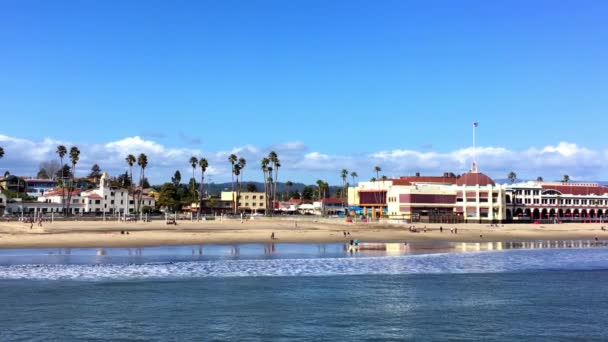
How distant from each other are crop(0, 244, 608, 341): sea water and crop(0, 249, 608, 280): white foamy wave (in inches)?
3.3

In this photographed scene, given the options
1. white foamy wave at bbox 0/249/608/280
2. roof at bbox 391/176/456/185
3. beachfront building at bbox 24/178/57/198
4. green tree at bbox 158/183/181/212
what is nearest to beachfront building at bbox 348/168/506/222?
roof at bbox 391/176/456/185

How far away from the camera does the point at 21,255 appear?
5281 cm

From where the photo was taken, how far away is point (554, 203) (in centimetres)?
13438

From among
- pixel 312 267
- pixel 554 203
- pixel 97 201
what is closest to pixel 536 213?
pixel 554 203

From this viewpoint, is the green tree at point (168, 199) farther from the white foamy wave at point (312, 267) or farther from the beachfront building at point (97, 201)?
the white foamy wave at point (312, 267)

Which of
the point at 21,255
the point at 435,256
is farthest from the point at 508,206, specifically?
the point at 21,255

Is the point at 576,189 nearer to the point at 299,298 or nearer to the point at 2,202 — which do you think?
the point at 2,202

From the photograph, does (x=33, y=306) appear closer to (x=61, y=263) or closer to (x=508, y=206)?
(x=61, y=263)

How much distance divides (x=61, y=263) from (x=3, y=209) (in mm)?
86003

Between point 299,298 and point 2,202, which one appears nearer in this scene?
point 299,298

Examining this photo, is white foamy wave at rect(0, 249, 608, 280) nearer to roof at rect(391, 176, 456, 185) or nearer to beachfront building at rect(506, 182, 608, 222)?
beachfront building at rect(506, 182, 608, 222)

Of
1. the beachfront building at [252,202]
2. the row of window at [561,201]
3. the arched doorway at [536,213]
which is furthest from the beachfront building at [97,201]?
the arched doorway at [536,213]

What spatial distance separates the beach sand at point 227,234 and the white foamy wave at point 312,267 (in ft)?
68.8

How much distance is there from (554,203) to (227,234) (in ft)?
279
